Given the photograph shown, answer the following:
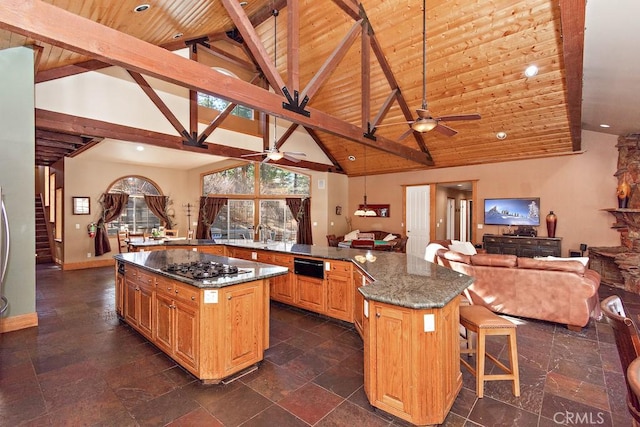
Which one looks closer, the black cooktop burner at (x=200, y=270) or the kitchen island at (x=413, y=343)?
the kitchen island at (x=413, y=343)

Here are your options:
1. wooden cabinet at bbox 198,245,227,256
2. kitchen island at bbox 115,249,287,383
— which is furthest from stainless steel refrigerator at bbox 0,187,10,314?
wooden cabinet at bbox 198,245,227,256

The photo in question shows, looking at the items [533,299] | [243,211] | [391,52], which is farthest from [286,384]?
[243,211]

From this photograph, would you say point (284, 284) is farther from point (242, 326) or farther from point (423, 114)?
point (423, 114)

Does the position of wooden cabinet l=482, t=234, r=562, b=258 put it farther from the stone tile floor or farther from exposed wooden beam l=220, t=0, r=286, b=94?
exposed wooden beam l=220, t=0, r=286, b=94

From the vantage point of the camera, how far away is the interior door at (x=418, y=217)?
29.2ft

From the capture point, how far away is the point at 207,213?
10172 millimetres

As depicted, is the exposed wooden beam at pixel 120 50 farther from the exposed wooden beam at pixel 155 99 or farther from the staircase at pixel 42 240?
the staircase at pixel 42 240

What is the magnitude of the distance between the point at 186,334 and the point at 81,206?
771cm

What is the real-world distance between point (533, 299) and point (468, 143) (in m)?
4.43

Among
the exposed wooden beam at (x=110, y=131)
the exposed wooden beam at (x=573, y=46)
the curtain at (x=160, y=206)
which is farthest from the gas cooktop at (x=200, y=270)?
the curtain at (x=160, y=206)

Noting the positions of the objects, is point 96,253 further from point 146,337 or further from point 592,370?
point 592,370

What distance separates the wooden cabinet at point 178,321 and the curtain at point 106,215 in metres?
6.85

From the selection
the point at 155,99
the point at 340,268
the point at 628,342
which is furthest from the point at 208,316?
the point at 155,99

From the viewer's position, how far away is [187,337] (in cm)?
275
